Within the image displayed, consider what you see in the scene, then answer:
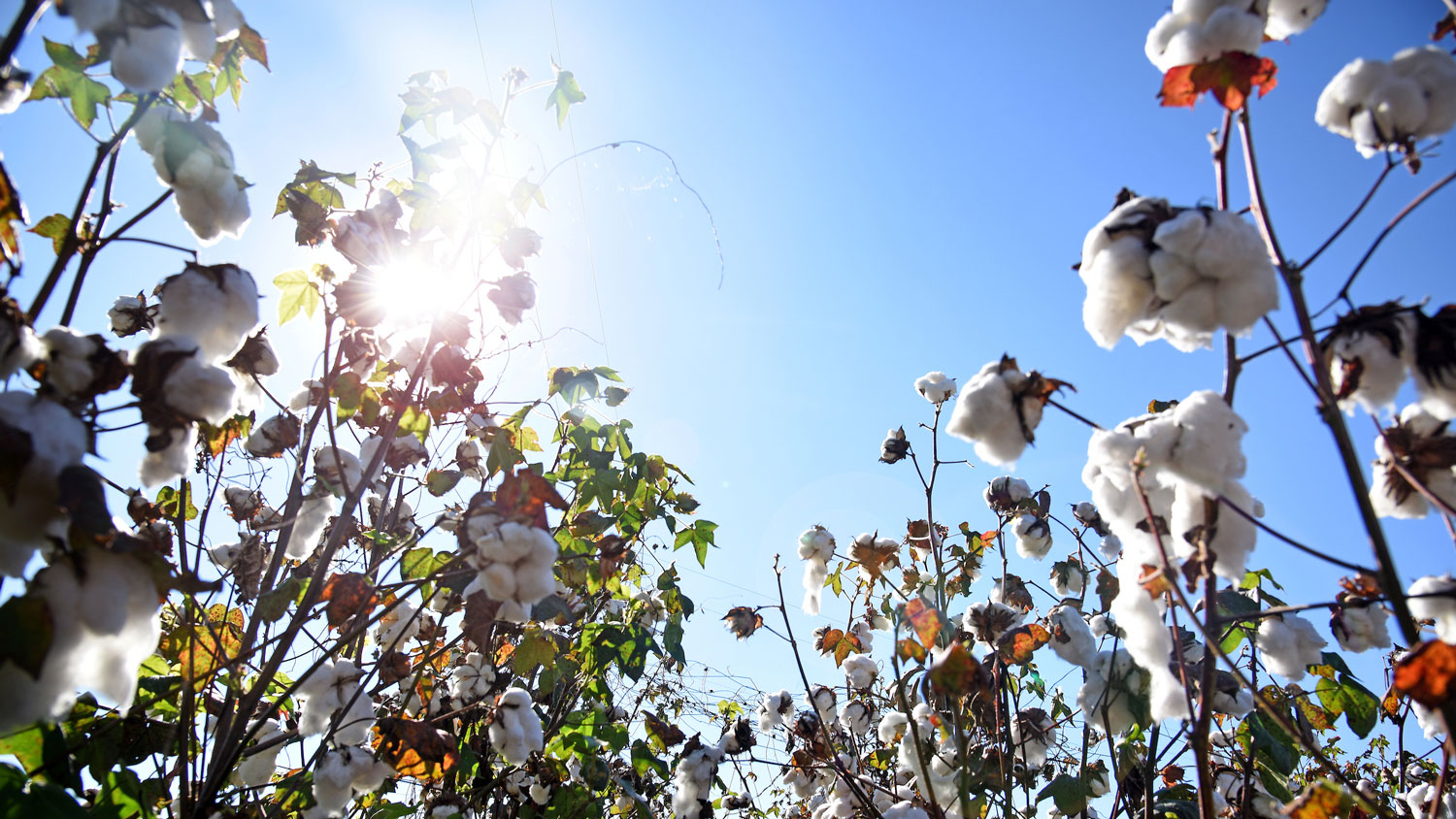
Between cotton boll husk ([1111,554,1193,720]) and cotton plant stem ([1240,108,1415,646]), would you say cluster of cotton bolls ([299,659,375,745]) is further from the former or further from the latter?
cotton plant stem ([1240,108,1415,646])

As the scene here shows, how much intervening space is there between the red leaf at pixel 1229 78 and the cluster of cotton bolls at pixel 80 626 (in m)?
1.52

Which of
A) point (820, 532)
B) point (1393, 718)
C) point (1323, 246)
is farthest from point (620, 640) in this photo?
point (1393, 718)

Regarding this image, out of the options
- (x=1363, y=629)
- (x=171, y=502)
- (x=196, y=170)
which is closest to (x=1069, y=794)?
(x=1363, y=629)

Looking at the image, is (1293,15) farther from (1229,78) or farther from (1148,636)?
(1148,636)

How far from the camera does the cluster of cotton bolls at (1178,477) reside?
3.24ft

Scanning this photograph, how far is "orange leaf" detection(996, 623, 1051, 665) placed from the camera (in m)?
2.04

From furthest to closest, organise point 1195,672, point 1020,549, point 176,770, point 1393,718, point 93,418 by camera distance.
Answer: point 1020,549 < point 1393,718 < point 1195,672 < point 176,770 < point 93,418

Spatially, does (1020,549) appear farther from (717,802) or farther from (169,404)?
(169,404)

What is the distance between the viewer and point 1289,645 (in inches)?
67.0

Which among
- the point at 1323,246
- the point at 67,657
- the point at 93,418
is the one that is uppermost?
the point at 1323,246

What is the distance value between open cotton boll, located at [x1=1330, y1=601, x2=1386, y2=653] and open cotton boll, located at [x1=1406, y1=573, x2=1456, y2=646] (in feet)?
2.46

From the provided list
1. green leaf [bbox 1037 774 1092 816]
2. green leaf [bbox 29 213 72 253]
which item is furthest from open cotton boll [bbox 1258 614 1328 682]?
green leaf [bbox 29 213 72 253]

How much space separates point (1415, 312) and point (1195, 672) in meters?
1.22

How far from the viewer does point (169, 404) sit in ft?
3.04
